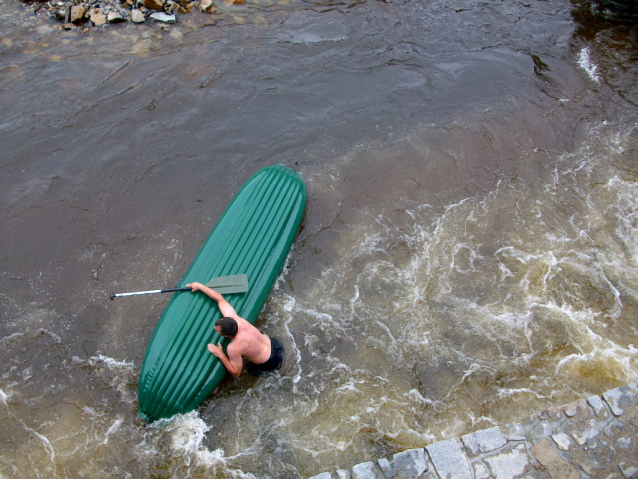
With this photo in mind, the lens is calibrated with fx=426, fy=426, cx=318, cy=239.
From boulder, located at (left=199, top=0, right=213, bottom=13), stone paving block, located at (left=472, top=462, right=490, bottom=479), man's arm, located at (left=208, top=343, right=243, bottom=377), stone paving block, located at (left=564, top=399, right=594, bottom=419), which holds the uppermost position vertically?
boulder, located at (left=199, top=0, right=213, bottom=13)

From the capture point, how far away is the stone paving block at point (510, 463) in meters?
3.84

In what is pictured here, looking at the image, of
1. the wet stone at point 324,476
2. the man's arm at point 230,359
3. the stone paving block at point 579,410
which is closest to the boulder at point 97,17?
the man's arm at point 230,359

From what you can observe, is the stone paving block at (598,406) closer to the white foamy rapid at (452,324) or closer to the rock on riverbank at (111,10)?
the white foamy rapid at (452,324)

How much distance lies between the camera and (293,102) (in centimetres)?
688

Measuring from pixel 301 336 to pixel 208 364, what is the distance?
1.09m

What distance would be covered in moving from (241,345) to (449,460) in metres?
2.18

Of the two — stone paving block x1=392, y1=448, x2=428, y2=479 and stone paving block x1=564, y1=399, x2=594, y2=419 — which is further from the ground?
stone paving block x1=564, y1=399, x2=594, y2=419

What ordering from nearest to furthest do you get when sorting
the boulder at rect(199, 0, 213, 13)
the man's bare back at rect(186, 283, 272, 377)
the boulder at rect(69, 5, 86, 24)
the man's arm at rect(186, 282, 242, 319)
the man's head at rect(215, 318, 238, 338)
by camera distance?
the man's head at rect(215, 318, 238, 338)
the man's bare back at rect(186, 283, 272, 377)
the man's arm at rect(186, 282, 242, 319)
the boulder at rect(69, 5, 86, 24)
the boulder at rect(199, 0, 213, 13)

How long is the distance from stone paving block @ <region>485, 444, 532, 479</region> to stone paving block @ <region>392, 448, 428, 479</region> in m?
0.60

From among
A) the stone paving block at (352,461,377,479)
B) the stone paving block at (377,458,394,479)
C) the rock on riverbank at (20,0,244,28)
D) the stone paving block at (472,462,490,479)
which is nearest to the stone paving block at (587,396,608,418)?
the stone paving block at (472,462,490,479)

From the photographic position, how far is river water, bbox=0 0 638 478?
14.1 ft

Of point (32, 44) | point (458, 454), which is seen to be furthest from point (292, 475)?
point (32, 44)

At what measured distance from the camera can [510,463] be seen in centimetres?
389

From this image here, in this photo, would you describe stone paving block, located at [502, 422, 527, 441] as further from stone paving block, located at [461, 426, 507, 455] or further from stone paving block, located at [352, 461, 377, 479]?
stone paving block, located at [352, 461, 377, 479]
